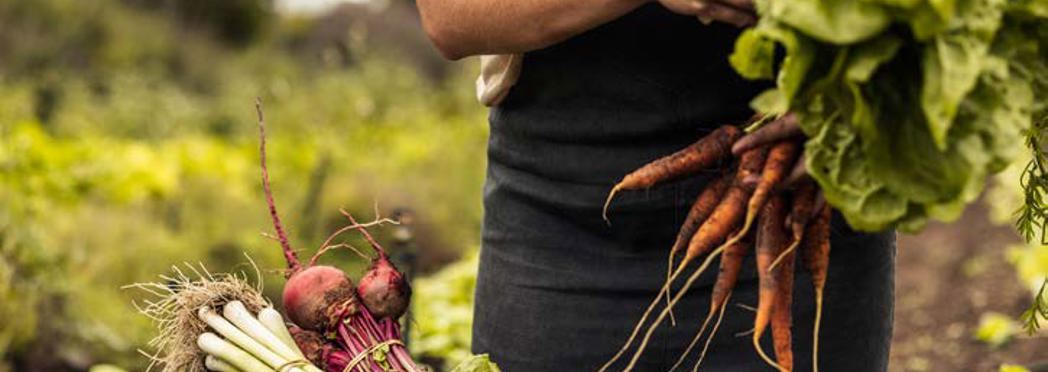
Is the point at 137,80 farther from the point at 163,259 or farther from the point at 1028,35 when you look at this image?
the point at 1028,35

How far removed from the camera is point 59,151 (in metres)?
7.01

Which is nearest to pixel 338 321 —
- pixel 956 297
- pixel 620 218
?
pixel 620 218

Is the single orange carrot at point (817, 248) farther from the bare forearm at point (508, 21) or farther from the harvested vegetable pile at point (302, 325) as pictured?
the harvested vegetable pile at point (302, 325)

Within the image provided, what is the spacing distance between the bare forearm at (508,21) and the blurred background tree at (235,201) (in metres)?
0.91

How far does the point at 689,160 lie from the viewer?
188 cm

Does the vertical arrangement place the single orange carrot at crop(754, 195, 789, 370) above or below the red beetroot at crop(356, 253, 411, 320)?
above

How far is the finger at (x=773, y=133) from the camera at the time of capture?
1.70 meters

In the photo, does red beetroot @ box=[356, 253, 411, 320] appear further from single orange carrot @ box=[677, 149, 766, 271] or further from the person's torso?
single orange carrot @ box=[677, 149, 766, 271]

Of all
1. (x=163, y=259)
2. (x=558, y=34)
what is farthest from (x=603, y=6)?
(x=163, y=259)

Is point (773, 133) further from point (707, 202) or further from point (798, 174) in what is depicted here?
point (707, 202)

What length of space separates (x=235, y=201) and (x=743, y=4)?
18.5ft

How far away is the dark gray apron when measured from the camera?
2.07 metres

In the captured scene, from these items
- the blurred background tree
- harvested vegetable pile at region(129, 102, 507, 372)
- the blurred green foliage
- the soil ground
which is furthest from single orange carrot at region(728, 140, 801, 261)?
the soil ground

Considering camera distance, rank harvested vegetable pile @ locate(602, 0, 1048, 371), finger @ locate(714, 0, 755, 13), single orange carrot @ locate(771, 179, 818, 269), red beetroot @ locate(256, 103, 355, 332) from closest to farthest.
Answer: harvested vegetable pile @ locate(602, 0, 1048, 371) < finger @ locate(714, 0, 755, 13) < single orange carrot @ locate(771, 179, 818, 269) < red beetroot @ locate(256, 103, 355, 332)
